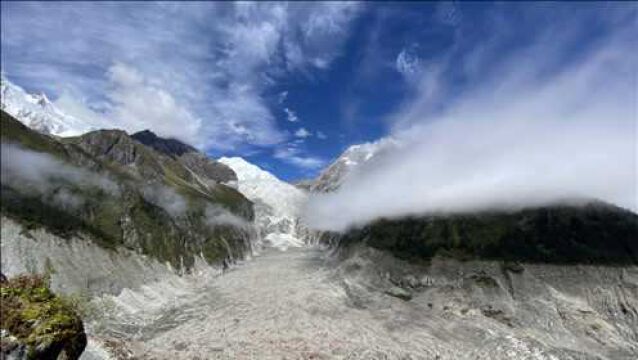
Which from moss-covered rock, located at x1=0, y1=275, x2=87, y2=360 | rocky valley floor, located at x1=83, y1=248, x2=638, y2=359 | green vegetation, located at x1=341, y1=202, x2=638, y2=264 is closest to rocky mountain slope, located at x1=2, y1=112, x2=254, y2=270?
rocky valley floor, located at x1=83, y1=248, x2=638, y2=359

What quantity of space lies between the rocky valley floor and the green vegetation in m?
8.53

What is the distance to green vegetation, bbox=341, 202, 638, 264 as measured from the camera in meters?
117

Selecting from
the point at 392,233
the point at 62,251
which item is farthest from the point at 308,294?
the point at 62,251

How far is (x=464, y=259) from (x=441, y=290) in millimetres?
10590

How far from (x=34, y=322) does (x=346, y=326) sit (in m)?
80.9

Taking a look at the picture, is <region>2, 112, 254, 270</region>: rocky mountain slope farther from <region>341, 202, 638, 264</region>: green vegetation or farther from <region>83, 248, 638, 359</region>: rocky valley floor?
<region>341, 202, 638, 264</region>: green vegetation

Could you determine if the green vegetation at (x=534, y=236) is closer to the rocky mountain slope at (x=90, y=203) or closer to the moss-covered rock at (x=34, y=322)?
the rocky mountain slope at (x=90, y=203)

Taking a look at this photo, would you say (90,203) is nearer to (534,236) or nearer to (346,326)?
(346,326)

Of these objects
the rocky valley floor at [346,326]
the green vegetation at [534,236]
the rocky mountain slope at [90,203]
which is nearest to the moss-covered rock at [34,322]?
the rocky valley floor at [346,326]

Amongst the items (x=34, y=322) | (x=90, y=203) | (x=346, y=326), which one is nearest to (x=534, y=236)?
(x=346, y=326)

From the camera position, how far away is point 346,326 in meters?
95.3

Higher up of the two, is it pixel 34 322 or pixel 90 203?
pixel 90 203

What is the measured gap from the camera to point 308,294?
12406 centimetres

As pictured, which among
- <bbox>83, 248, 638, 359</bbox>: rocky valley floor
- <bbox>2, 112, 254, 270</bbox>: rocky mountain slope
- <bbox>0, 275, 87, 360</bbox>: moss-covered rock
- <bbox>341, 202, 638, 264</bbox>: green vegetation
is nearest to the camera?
<bbox>0, 275, 87, 360</bbox>: moss-covered rock
